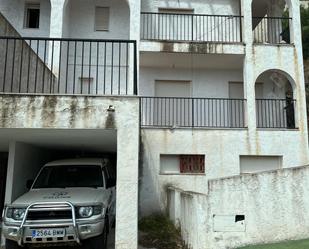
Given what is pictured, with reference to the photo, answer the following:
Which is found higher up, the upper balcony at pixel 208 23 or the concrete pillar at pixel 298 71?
the upper balcony at pixel 208 23

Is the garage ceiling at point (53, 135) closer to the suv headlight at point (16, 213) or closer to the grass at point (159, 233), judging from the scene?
the suv headlight at point (16, 213)

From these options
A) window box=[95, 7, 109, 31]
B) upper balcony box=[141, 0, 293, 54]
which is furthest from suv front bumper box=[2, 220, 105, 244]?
window box=[95, 7, 109, 31]

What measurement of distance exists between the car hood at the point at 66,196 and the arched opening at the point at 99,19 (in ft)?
29.2

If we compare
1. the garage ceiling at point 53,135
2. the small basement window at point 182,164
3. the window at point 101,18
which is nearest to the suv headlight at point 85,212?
the garage ceiling at point 53,135

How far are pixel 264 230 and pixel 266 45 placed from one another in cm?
866

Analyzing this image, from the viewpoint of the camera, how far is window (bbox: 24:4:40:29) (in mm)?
15281

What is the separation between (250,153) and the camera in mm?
12883

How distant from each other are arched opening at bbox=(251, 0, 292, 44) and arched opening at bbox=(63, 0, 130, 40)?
567 cm

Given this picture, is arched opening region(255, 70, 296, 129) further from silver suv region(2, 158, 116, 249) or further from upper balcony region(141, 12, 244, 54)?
silver suv region(2, 158, 116, 249)

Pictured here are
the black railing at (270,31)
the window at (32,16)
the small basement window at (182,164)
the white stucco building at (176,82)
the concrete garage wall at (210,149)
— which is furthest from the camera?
the black railing at (270,31)

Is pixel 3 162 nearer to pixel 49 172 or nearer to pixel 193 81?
pixel 49 172

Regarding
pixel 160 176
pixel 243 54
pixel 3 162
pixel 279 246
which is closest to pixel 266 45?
pixel 243 54

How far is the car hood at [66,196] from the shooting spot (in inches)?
272

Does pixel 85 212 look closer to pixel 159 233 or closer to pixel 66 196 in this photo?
pixel 66 196
